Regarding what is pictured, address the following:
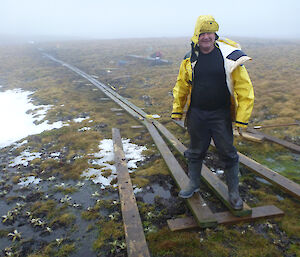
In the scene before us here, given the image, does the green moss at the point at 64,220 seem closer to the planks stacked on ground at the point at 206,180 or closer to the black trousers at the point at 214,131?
the planks stacked on ground at the point at 206,180

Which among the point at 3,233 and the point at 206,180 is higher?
the point at 206,180

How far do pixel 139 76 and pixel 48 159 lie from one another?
1127cm

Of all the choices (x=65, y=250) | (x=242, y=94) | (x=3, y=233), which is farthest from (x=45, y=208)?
(x=242, y=94)

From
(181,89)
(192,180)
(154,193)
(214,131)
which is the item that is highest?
(181,89)

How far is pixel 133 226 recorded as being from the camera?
326 cm

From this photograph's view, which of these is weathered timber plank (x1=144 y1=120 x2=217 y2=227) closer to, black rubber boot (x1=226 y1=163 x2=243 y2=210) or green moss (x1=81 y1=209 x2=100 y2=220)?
black rubber boot (x1=226 y1=163 x2=243 y2=210)

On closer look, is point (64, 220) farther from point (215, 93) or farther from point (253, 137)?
point (253, 137)

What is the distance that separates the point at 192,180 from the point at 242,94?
1.59 metres

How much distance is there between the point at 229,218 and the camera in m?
3.35

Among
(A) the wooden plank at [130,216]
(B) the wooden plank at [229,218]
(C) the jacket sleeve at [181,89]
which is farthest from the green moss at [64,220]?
(C) the jacket sleeve at [181,89]

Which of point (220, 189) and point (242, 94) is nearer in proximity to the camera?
point (242, 94)

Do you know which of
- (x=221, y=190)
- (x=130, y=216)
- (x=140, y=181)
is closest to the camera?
(x=130, y=216)

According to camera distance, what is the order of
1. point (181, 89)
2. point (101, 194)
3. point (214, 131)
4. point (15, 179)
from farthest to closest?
1. point (15, 179)
2. point (101, 194)
3. point (181, 89)
4. point (214, 131)

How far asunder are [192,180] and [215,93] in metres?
1.48
